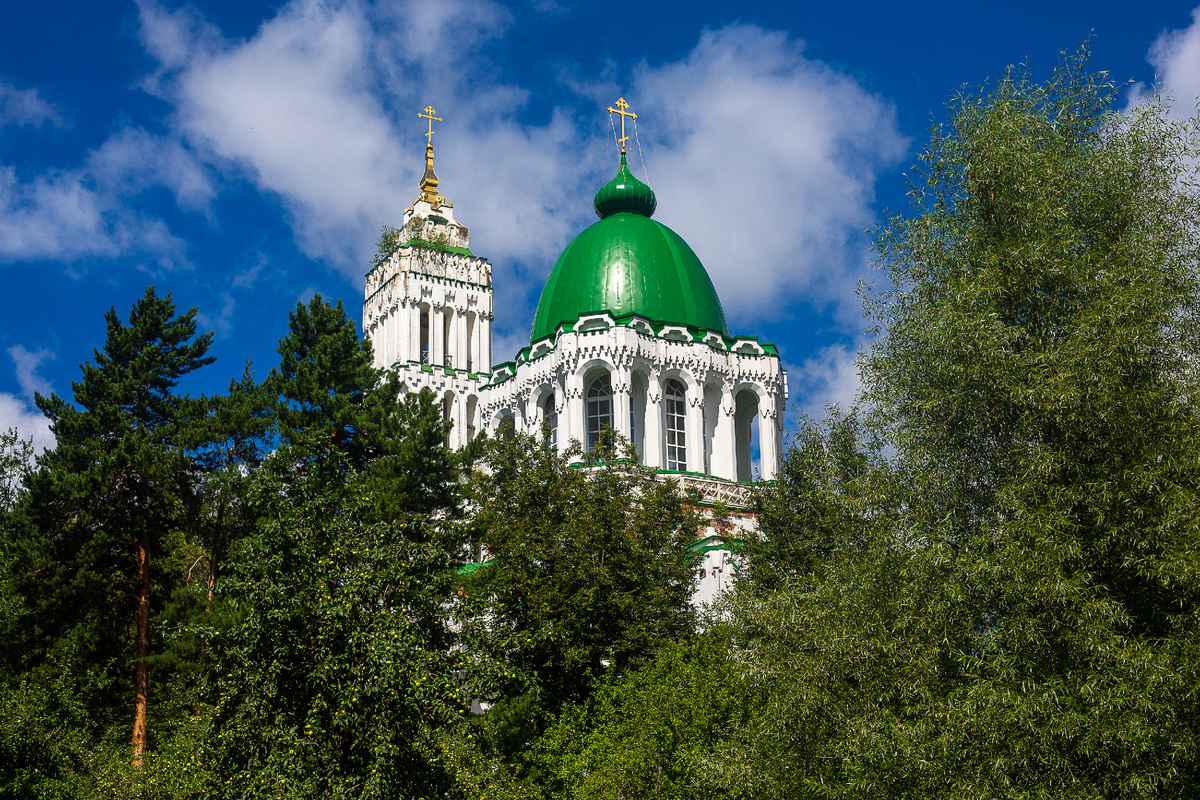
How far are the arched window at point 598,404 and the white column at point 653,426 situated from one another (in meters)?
1.44

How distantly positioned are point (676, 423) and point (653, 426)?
162 cm

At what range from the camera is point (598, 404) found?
3619 cm

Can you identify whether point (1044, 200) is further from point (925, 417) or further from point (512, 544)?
point (512, 544)

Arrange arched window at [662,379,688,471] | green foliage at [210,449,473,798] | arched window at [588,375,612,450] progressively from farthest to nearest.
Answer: arched window at [588,375,612,450] → arched window at [662,379,688,471] → green foliage at [210,449,473,798]

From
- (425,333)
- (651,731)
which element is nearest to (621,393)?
(651,731)

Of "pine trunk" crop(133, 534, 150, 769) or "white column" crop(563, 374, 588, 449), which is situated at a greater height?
"white column" crop(563, 374, 588, 449)

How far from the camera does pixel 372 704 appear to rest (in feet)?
52.4

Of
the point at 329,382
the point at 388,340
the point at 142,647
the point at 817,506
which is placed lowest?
the point at 142,647

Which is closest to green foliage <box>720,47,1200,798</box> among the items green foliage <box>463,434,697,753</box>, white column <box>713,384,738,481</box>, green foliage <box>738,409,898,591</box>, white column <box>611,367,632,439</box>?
green foliage <box>738,409,898,591</box>

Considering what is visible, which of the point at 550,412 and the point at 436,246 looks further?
the point at 436,246

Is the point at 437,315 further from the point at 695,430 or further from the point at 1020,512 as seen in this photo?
the point at 1020,512

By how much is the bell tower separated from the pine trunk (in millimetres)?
16793

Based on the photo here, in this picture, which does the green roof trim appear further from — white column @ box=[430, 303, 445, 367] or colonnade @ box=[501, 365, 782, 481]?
colonnade @ box=[501, 365, 782, 481]

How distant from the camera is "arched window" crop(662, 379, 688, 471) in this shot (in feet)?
117
